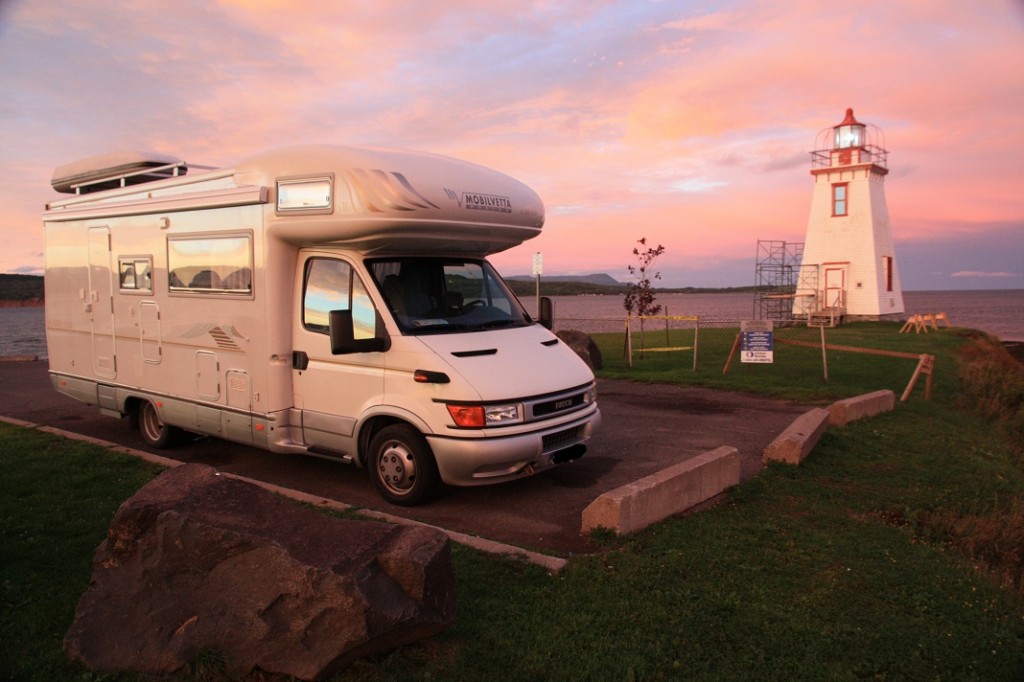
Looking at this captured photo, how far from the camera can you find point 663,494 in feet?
20.9

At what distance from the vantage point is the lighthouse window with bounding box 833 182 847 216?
40188mm

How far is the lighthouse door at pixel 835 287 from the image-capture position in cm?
4012

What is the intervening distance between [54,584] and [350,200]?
383cm

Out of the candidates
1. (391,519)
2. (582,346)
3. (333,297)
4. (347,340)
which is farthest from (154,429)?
(582,346)

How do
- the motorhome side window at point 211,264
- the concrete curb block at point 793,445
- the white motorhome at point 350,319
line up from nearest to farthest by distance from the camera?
the white motorhome at point 350,319 → the motorhome side window at point 211,264 → the concrete curb block at point 793,445

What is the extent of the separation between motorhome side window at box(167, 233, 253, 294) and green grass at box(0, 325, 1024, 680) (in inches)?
82.1

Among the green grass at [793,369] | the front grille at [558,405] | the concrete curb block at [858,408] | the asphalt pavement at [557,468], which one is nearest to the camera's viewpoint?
the asphalt pavement at [557,468]

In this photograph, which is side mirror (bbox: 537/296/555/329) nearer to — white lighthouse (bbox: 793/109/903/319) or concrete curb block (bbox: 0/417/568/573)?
concrete curb block (bbox: 0/417/568/573)

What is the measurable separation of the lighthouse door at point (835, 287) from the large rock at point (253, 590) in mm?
39960

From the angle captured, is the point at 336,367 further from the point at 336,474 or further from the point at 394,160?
the point at 394,160

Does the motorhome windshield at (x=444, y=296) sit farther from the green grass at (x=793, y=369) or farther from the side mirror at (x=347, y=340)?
the green grass at (x=793, y=369)

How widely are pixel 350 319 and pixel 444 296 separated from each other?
3.64ft

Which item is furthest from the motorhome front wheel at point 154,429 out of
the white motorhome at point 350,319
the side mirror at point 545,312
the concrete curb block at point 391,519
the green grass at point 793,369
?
the green grass at point 793,369

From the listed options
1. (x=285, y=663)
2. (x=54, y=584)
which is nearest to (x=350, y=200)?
(x=54, y=584)
